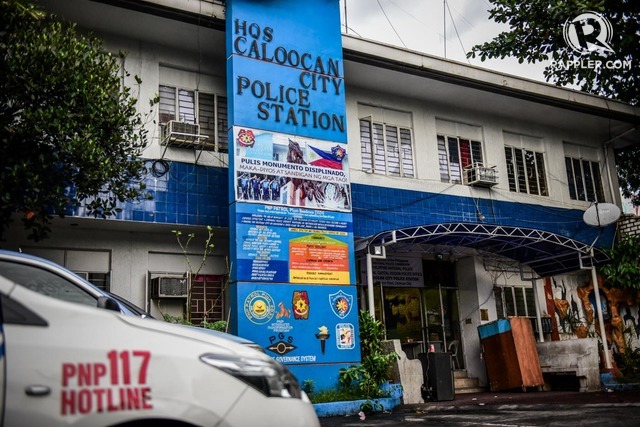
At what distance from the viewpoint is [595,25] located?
41.0ft

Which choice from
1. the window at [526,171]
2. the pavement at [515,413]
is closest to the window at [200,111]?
the pavement at [515,413]

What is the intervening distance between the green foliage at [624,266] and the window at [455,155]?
4286mm

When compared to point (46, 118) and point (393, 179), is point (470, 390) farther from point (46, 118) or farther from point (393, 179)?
point (46, 118)

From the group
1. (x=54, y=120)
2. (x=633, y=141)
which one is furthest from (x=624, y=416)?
(x=633, y=141)

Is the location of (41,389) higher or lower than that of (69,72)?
lower

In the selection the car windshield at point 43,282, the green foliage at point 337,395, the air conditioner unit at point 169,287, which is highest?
the air conditioner unit at point 169,287

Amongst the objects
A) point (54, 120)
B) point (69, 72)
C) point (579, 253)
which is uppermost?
point (69, 72)

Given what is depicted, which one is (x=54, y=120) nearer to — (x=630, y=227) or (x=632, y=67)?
(x=632, y=67)

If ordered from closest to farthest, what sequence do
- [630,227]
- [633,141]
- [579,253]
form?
1. [579,253]
2. [630,227]
3. [633,141]

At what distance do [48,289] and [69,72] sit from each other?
18.8 feet

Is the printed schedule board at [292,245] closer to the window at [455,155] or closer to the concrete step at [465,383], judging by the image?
the window at [455,155]

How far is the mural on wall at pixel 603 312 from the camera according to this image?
1705cm

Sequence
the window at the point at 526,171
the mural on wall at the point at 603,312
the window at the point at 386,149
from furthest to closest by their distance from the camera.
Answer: the window at the point at 526,171
the mural on wall at the point at 603,312
the window at the point at 386,149

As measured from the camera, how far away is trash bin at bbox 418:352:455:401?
1269 cm
